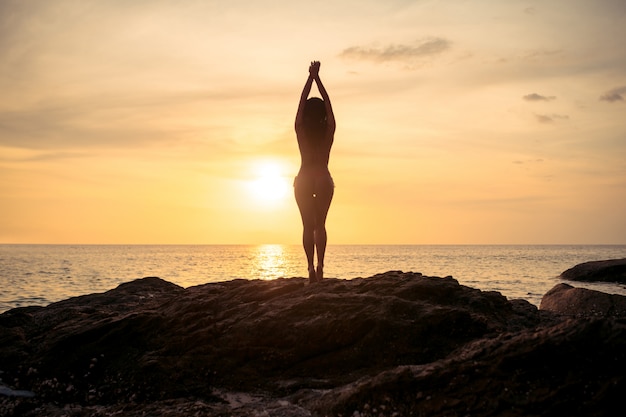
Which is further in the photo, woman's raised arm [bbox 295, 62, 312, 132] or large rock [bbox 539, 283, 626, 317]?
large rock [bbox 539, 283, 626, 317]

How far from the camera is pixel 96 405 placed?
788 centimetres

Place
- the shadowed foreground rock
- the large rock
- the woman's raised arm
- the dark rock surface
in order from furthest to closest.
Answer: the dark rock surface → the large rock → the woman's raised arm → the shadowed foreground rock

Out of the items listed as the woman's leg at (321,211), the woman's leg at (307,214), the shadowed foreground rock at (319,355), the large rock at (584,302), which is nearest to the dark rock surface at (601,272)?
the large rock at (584,302)

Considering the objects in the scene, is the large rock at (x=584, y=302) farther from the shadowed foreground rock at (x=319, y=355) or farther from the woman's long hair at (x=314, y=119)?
the woman's long hair at (x=314, y=119)

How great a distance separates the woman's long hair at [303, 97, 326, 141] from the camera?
10.2 metres

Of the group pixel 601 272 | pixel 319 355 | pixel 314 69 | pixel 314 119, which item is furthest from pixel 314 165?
pixel 601 272

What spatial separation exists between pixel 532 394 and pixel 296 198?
591 centimetres

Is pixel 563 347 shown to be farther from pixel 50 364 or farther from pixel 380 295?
pixel 50 364

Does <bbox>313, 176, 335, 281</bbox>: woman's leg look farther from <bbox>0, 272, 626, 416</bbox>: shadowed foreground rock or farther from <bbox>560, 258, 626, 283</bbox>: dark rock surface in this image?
<bbox>560, 258, 626, 283</bbox>: dark rock surface

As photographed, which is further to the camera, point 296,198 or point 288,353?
point 296,198

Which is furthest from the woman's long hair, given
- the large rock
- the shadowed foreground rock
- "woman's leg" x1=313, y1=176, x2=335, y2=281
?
the large rock

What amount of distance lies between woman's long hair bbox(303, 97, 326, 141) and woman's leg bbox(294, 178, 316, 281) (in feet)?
3.24

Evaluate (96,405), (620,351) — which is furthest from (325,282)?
(620,351)

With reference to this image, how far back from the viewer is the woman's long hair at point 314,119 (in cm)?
1017
